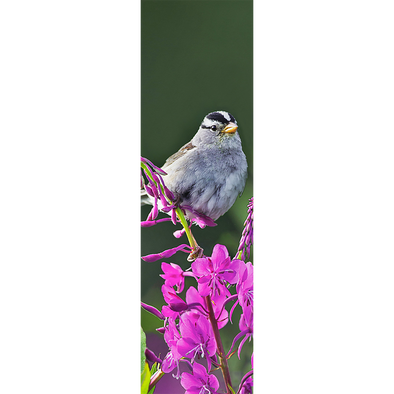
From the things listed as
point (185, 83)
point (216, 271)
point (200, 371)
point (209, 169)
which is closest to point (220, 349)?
point (200, 371)

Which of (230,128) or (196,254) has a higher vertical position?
(230,128)

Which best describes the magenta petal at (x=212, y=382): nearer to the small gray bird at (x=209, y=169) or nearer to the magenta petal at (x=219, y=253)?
the magenta petal at (x=219, y=253)

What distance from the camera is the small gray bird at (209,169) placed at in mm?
1356

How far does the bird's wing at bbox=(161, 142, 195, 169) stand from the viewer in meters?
1.35

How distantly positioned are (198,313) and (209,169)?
46 centimetres

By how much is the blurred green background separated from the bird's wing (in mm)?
13

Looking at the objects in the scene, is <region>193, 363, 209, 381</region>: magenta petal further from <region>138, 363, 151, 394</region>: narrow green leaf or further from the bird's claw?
the bird's claw

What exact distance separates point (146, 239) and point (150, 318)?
252 millimetres

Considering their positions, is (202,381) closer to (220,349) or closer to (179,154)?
(220,349)

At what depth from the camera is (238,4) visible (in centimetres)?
136

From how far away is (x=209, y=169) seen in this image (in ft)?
4.50

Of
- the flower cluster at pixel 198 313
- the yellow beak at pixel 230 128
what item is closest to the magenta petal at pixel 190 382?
the flower cluster at pixel 198 313

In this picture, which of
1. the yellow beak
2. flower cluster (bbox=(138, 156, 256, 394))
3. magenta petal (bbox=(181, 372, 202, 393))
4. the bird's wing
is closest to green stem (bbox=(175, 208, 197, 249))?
flower cluster (bbox=(138, 156, 256, 394))
